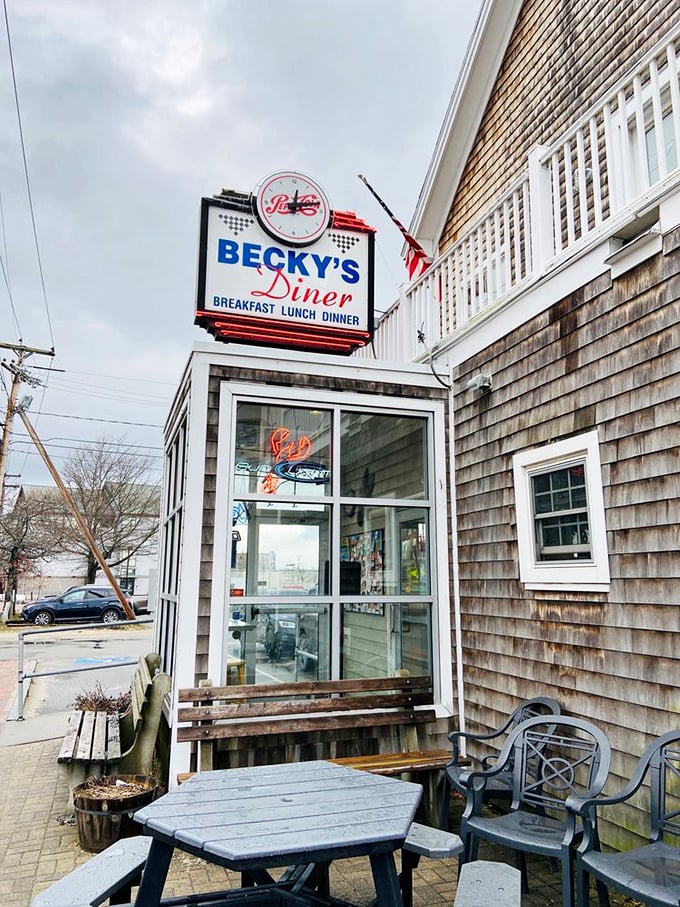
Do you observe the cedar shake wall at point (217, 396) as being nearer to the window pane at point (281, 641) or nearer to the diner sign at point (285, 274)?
the window pane at point (281, 641)

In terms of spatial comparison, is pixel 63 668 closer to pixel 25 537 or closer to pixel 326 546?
pixel 326 546

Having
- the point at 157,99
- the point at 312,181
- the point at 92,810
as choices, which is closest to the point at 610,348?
the point at 312,181

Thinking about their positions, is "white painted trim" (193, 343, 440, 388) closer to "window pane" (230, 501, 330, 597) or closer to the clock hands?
"window pane" (230, 501, 330, 597)

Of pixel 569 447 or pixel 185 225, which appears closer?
pixel 569 447

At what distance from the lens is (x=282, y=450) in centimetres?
445

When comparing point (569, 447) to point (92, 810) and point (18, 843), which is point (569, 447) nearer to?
point (92, 810)

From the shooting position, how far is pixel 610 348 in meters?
3.32

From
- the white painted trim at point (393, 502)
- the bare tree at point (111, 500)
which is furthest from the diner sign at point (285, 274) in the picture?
the bare tree at point (111, 500)

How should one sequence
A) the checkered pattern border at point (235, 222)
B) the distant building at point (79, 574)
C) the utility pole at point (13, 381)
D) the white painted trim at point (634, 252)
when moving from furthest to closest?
the distant building at point (79, 574) < the utility pole at point (13, 381) < the checkered pattern border at point (235, 222) < the white painted trim at point (634, 252)

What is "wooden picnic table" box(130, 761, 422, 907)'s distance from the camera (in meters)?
1.80

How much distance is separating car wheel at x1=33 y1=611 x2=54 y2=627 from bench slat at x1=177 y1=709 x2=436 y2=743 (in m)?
17.9

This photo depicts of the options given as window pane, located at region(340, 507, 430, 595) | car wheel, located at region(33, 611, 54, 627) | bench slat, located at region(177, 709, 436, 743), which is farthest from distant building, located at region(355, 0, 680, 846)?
car wheel, located at region(33, 611, 54, 627)

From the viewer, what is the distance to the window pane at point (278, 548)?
420cm

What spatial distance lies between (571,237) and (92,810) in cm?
419
